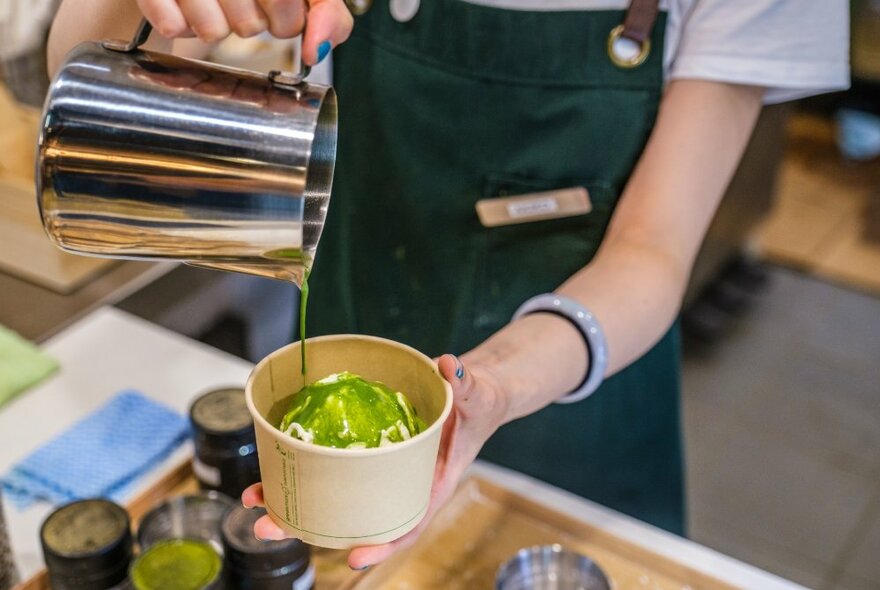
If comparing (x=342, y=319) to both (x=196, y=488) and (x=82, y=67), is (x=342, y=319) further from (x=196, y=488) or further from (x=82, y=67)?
(x=82, y=67)

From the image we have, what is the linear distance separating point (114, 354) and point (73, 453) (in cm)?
28

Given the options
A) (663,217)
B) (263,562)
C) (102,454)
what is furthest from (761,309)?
(263,562)

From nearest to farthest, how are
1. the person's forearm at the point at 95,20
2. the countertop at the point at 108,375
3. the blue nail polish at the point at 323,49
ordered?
the blue nail polish at the point at 323,49
the person's forearm at the point at 95,20
the countertop at the point at 108,375

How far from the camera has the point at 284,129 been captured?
72 centimetres

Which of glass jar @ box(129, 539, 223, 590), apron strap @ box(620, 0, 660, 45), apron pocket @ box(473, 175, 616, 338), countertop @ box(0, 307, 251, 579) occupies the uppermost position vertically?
apron strap @ box(620, 0, 660, 45)

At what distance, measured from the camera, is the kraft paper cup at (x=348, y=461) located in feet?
2.42

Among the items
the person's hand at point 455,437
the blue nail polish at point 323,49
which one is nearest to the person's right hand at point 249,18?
the blue nail polish at point 323,49

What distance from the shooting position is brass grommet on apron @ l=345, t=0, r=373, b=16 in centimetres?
134

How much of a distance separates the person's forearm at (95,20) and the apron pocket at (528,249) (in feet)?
1.76

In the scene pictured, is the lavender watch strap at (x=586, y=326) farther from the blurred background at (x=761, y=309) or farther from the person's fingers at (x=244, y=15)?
the blurred background at (x=761, y=309)

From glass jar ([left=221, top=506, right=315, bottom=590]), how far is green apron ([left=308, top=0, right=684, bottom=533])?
1.53 feet

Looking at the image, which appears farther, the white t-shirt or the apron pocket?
the apron pocket

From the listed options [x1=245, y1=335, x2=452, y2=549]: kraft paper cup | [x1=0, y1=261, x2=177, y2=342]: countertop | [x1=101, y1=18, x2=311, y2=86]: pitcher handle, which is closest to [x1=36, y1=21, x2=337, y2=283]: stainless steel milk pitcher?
[x1=101, y1=18, x2=311, y2=86]: pitcher handle

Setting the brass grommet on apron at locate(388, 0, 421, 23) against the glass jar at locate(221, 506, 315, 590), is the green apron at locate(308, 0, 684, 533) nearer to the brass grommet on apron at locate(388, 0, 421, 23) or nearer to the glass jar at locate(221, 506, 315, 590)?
the brass grommet on apron at locate(388, 0, 421, 23)
